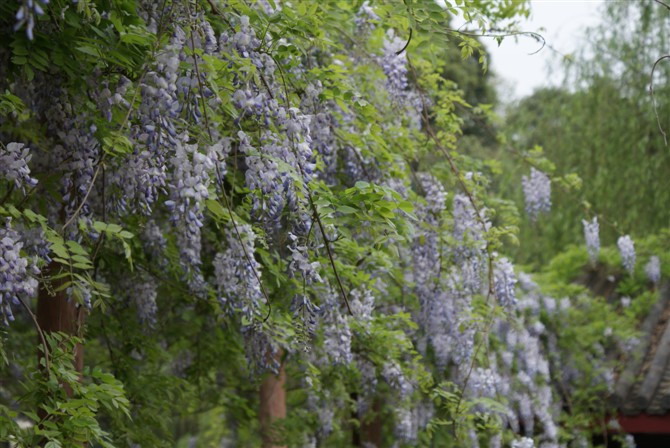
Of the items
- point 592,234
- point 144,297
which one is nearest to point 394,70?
point 144,297

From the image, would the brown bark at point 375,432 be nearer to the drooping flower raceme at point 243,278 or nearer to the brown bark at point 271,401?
the brown bark at point 271,401

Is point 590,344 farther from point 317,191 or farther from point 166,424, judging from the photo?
point 317,191

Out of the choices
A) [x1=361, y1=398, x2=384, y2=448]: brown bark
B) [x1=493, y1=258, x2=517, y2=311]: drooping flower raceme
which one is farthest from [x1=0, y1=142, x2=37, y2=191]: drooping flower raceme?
[x1=361, y1=398, x2=384, y2=448]: brown bark

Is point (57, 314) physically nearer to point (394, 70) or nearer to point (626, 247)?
point (394, 70)

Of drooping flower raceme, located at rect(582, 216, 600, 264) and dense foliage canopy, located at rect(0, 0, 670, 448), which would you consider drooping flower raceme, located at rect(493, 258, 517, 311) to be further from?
drooping flower raceme, located at rect(582, 216, 600, 264)

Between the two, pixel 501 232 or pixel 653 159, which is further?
pixel 653 159

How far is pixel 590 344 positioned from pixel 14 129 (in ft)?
21.1

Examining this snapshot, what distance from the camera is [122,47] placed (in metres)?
3.24

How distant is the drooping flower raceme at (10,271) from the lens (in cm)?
288

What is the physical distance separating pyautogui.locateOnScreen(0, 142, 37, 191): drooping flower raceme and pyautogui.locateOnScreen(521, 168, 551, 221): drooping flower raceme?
16.0ft

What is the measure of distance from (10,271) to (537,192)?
205 inches

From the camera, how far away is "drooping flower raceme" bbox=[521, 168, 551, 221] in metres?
7.26

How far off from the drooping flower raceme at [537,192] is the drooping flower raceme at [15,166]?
192 inches

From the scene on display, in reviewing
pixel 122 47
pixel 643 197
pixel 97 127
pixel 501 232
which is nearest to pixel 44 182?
pixel 97 127
